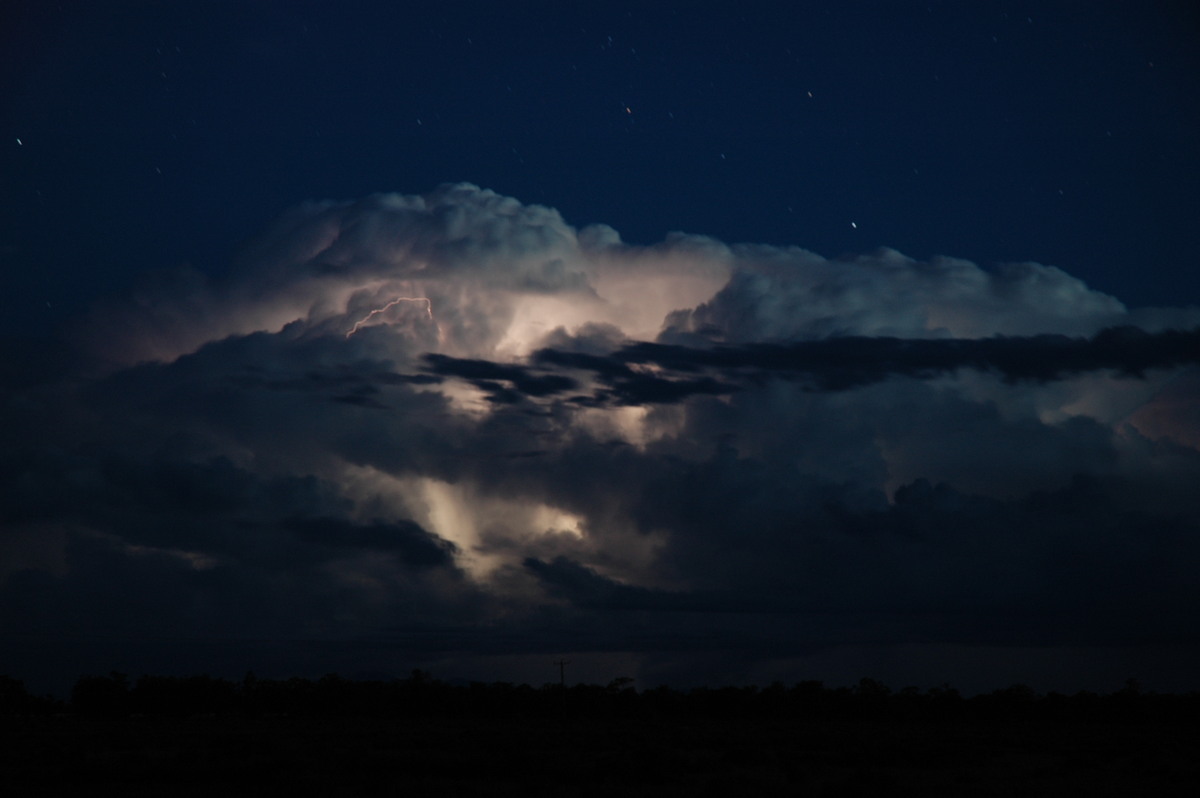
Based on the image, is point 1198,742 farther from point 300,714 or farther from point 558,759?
point 300,714

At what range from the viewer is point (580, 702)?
150m

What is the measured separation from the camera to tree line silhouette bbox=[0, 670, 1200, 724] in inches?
5684

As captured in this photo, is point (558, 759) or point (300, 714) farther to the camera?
point (300, 714)

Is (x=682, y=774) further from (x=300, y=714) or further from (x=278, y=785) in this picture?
(x=300, y=714)

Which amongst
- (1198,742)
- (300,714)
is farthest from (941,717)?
(300,714)

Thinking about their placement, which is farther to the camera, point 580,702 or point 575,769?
point 580,702

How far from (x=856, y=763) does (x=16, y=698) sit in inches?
7041

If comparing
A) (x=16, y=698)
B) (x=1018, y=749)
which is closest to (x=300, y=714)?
(x=16, y=698)

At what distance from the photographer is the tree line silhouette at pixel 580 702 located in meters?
144

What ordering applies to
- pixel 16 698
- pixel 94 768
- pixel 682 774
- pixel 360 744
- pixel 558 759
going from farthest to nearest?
pixel 16 698 < pixel 360 744 < pixel 558 759 < pixel 682 774 < pixel 94 768

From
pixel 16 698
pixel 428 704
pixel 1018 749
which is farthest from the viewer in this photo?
pixel 16 698

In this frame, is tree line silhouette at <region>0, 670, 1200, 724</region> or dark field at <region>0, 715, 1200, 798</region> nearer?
dark field at <region>0, 715, 1200, 798</region>

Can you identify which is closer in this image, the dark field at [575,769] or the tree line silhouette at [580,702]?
the dark field at [575,769]

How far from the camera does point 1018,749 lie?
71438 millimetres
